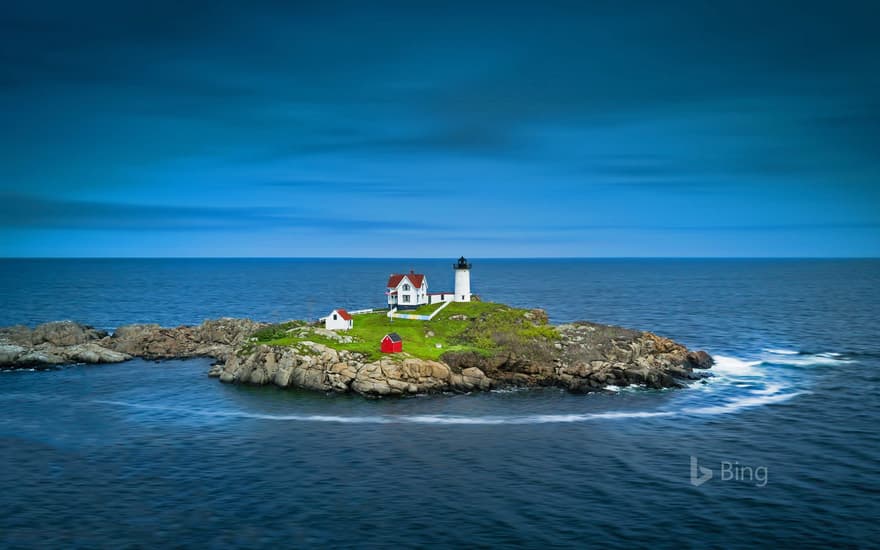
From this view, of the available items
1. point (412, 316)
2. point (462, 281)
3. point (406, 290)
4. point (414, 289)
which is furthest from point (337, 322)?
point (462, 281)

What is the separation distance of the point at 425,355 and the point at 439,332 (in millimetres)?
12032

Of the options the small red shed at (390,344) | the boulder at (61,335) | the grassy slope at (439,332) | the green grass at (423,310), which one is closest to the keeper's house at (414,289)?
the green grass at (423,310)

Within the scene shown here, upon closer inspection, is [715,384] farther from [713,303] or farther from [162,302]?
[162,302]

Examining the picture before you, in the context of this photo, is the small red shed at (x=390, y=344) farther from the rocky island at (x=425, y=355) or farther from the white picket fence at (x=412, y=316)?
the white picket fence at (x=412, y=316)

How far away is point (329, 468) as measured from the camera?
48000 mm

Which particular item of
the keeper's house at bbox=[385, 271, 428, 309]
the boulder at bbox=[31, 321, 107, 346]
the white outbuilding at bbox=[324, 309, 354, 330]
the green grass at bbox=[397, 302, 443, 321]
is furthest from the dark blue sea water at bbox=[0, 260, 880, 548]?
the keeper's house at bbox=[385, 271, 428, 309]

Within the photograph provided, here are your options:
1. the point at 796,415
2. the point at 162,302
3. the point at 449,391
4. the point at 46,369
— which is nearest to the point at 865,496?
the point at 796,415

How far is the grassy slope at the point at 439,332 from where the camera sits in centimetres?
7844

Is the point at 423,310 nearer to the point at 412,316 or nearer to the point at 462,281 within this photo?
the point at 412,316

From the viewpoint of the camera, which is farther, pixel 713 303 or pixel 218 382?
pixel 713 303

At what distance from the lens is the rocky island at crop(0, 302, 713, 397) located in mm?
72125

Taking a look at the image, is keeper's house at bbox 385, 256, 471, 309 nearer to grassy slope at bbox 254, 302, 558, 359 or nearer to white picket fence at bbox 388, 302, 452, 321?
white picket fence at bbox 388, 302, 452, 321

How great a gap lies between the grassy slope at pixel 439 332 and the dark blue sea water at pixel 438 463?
9.42m

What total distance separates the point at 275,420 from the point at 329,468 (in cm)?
1451
